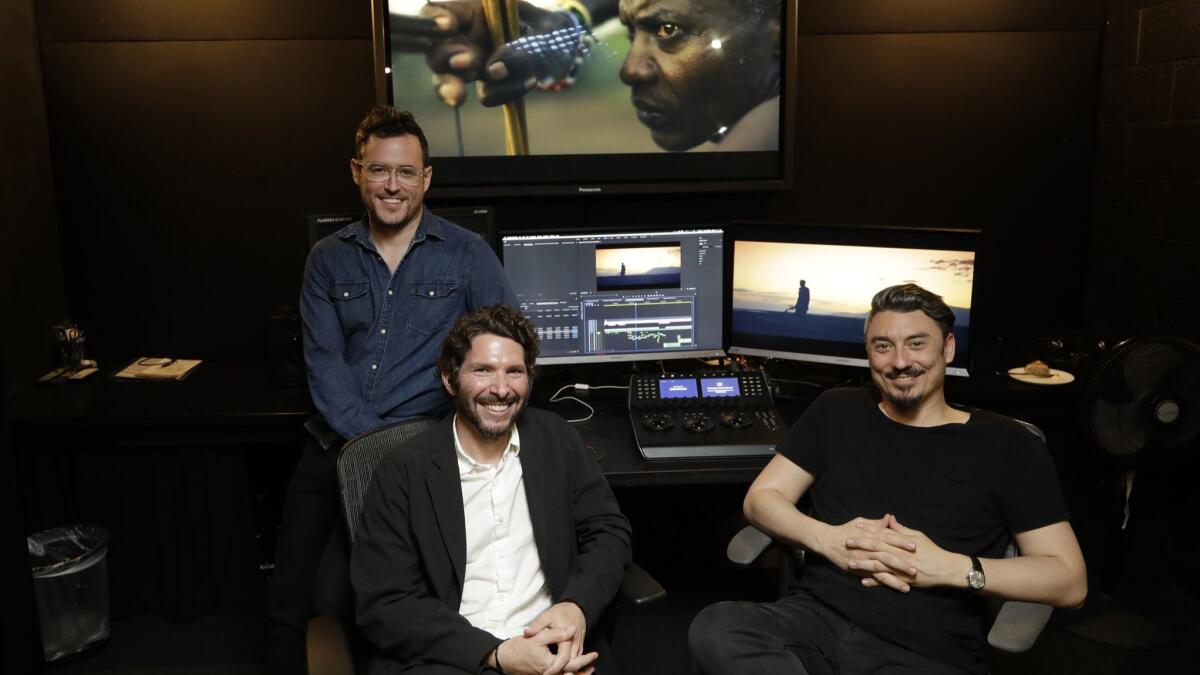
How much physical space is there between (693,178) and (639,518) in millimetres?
1228

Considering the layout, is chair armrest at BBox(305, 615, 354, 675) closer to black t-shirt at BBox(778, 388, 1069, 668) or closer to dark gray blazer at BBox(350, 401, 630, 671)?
dark gray blazer at BBox(350, 401, 630, 671)

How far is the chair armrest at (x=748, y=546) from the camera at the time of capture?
253 cm

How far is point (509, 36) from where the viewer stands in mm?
3631

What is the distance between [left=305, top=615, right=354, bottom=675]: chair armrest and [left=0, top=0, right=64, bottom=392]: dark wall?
197cm

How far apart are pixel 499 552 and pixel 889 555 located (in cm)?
84

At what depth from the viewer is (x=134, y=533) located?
11.2 feet

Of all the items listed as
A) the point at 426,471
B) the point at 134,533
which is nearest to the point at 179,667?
the point at 134,533

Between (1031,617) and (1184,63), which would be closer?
(1031,617)

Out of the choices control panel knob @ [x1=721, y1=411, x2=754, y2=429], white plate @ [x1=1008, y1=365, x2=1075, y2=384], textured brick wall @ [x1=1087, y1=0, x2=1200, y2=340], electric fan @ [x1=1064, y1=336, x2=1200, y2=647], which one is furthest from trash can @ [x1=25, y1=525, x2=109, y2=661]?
textured brick wall @ [x1=1087, y1=0, x2=1200, y2=340]

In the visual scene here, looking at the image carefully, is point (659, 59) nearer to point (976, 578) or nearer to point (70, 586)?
Result: point (976, 578)

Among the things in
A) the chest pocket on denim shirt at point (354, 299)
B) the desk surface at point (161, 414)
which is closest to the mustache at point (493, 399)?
the chest pocket on denim shirt at point (354, 299)

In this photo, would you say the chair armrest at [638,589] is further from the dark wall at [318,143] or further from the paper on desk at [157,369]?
the paper on desk at [157,369]

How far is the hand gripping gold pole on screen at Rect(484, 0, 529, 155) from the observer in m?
3.60

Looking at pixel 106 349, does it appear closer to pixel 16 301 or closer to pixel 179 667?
pixel 16 301
